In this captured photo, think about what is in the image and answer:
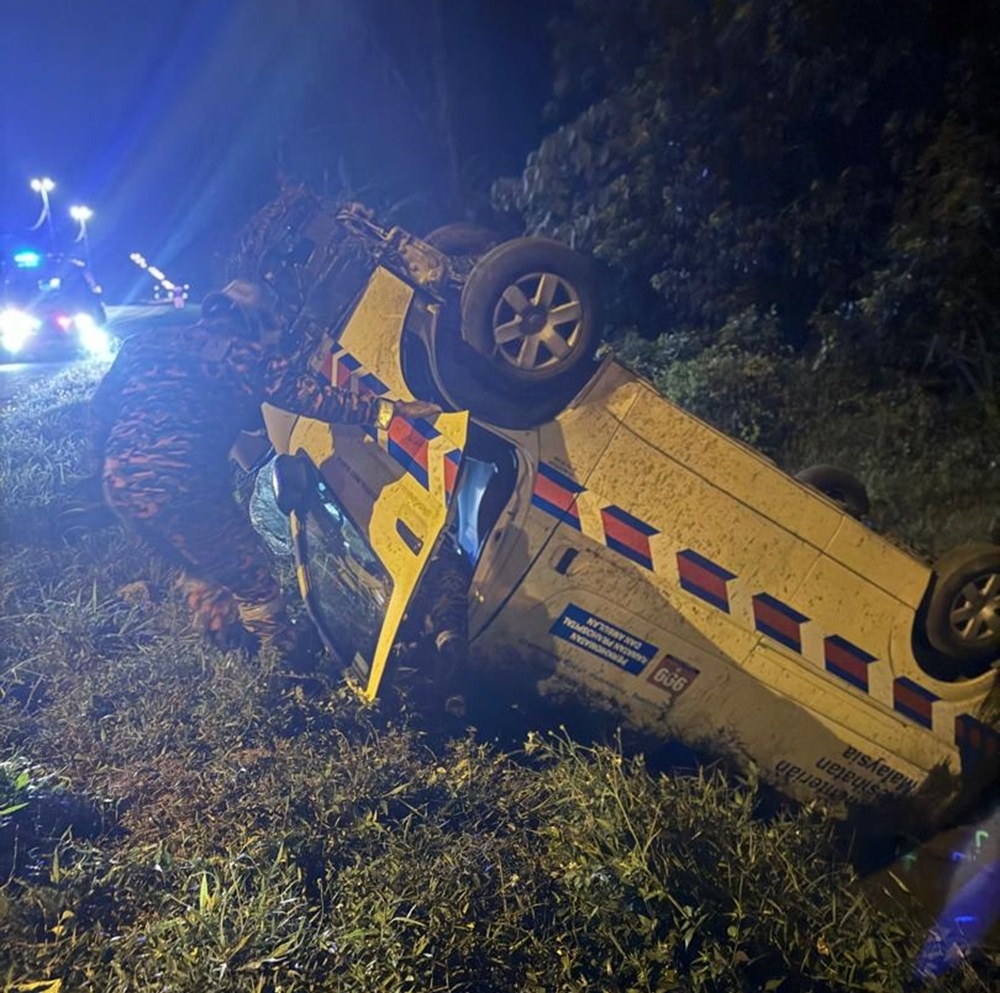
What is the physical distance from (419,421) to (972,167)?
458 cm

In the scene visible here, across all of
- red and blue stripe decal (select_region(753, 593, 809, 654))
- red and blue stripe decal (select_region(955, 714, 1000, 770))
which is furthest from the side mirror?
red and blue stripe decal (select_region(955, 714, 1000, 770))

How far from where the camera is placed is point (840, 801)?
3.53m

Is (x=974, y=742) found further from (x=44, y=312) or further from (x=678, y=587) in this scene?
(x=44, y=312)

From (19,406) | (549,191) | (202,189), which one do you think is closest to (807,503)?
(549,191)

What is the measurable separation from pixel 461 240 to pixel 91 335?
10719 millimetres

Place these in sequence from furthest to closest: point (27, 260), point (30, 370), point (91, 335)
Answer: point (91, 335) → point (27, 260) → point (30, 370)

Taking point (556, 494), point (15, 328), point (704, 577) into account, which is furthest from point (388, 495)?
point (15, 328)

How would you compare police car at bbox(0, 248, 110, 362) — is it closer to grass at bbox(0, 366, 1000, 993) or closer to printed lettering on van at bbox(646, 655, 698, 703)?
grass at bbox(0, 366, 1000, 993)

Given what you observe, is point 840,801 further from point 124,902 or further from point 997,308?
point 997,308

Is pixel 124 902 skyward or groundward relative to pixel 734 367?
groundward

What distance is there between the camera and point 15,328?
11695mm

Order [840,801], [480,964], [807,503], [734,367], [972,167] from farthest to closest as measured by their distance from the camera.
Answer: [734,367], [972,167], [840,801], [807,503], [480,964]

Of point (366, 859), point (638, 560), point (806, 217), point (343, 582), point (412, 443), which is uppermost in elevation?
point (806, 217)

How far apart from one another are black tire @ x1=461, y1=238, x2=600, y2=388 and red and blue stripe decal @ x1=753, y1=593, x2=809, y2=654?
1.13 meters
